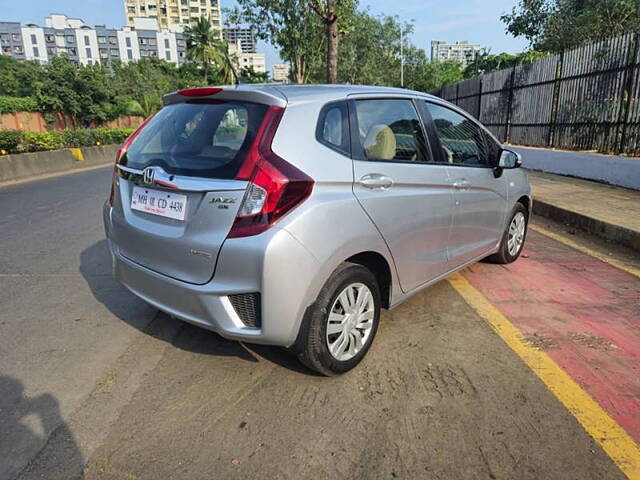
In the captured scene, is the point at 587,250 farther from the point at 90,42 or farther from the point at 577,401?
the point at 90,42

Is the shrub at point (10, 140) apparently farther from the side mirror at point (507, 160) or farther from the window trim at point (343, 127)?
the side mirror at point (507, 160)

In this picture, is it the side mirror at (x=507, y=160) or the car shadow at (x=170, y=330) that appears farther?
the side mirror at (x=507, y=160)

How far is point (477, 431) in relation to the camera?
229 cm

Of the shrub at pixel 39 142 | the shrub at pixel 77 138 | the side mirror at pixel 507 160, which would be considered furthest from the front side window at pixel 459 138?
the shrub at pixel 77 138

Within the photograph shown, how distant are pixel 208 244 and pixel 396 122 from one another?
1.59 metres

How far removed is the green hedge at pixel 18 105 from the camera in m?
27.3

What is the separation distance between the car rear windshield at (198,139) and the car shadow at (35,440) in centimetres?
143

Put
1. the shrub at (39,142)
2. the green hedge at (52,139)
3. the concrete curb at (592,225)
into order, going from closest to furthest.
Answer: the concrete curb at (592,225)
the green hedge at (52,139)
the shrub at (39,142)

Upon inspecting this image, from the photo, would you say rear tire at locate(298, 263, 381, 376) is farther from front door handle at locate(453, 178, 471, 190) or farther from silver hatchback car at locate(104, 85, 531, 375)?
front door handle at locate(453, 178, 471, 190)

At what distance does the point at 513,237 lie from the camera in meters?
4.70

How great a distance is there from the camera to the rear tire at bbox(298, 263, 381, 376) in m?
2.53

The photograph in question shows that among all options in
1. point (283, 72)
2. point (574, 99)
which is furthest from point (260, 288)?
point (283, 72)

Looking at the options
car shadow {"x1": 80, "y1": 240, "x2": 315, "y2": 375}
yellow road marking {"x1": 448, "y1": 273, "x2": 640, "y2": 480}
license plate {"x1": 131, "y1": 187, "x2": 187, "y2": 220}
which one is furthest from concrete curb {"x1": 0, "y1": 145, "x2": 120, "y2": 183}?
yellow road marking {"x1": 448, "y1": 273, "x2": 640, "y2": 480}

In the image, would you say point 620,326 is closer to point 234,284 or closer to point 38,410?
point 234,284
